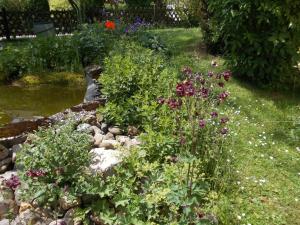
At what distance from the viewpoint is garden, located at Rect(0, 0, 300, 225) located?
2.95m

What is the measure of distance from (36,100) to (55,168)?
3304mm

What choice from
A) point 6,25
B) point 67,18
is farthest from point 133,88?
point 67,18

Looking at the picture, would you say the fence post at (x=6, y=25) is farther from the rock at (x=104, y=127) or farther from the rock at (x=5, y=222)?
the rock at (x=5, y=222)

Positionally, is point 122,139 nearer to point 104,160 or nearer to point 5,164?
point 104,160

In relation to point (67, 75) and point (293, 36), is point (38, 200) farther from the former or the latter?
point (293, 36)

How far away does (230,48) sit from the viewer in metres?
6.24

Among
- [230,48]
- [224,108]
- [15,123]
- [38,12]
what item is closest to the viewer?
[15,123]

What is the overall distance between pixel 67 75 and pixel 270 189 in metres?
4.46

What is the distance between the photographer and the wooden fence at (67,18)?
11516 millimetres

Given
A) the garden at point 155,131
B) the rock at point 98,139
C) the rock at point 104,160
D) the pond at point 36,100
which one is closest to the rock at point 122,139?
the garden at point 155,131

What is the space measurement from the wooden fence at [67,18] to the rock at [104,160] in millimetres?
7706

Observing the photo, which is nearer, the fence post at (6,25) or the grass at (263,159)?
the grass at (263,159)

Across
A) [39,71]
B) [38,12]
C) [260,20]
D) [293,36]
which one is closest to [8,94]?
[39,71]

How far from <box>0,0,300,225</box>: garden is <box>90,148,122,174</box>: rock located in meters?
0.01
